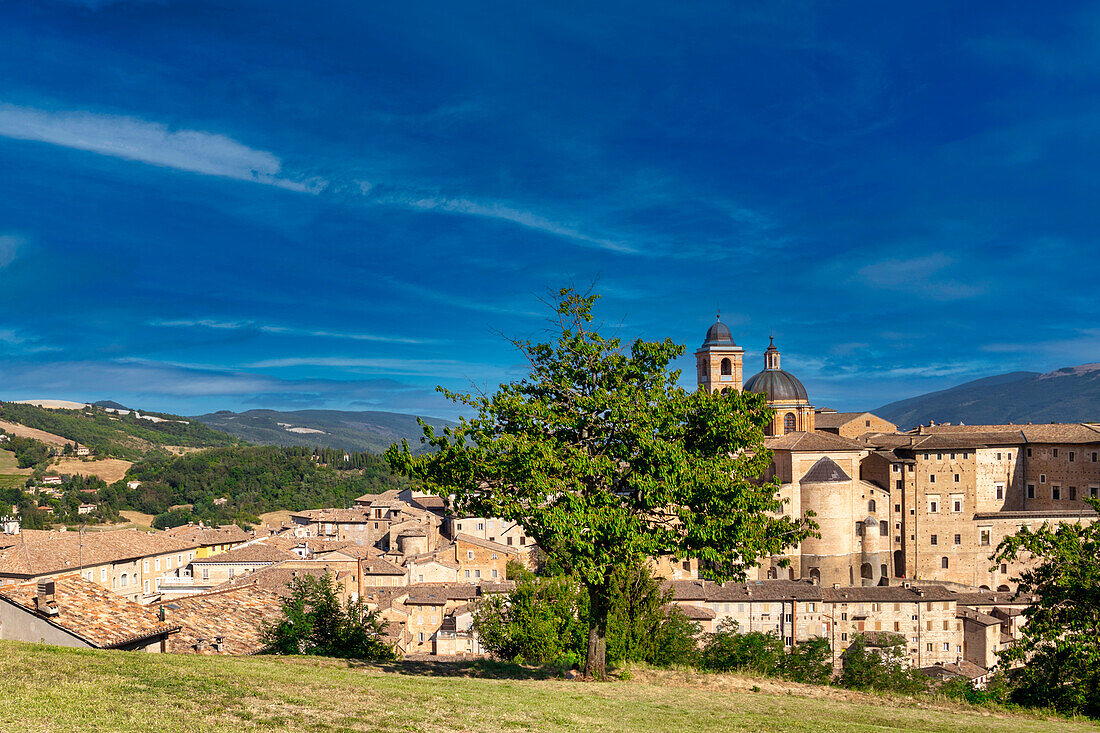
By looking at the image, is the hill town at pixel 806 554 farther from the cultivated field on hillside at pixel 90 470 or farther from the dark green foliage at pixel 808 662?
the cultivated field on hillside at pixel 90 470

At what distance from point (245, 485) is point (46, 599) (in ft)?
551

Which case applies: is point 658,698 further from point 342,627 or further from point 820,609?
point 820,609

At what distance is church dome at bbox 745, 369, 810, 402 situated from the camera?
292ft

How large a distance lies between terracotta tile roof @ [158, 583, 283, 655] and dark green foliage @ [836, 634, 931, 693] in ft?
94.4

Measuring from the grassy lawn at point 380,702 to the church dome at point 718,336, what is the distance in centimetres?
7552

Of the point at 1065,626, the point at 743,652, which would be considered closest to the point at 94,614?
the point at 1065,626

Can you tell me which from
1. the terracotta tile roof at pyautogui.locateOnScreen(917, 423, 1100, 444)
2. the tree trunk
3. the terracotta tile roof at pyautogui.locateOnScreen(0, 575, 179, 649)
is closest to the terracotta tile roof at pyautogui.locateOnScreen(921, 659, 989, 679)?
the terracotta tile roof at pyautogui.locateOnScreen(917, 423, 1100, 444)

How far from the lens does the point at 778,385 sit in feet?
294

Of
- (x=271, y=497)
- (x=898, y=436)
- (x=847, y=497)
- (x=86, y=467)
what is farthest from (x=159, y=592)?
A: (x=86, y=467)

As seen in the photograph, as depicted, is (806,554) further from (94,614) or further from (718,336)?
(94,614)

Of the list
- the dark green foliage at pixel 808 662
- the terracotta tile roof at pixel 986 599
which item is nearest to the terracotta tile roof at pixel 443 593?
the dark green foliage at pixel 808 662

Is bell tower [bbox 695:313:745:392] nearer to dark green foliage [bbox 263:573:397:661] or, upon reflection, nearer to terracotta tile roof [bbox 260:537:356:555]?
terracotta tile roof [bbox 260:537:356:555]

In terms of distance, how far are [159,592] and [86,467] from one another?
152360mm

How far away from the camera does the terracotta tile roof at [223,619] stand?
1042 inches
